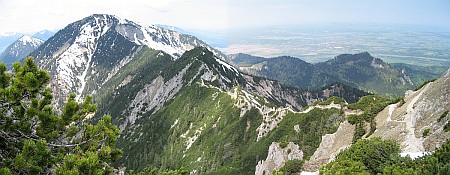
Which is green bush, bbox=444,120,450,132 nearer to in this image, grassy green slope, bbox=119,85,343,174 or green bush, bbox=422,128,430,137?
green bush, bbox=422,128,430,137

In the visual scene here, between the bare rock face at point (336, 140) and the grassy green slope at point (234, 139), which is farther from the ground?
the bare rock face at point (336, 140)

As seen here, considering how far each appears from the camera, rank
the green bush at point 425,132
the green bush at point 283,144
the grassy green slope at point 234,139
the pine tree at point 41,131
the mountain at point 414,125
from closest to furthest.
Answer: the pine tree at point 41,131 < the mountain at point 414,125 < the green bush at point 425,132 < the grassy green slope at point 234,139 < the green bush at point 283,144

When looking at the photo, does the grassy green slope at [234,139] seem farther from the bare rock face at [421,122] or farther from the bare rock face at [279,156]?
the bare rock face at [421,122]

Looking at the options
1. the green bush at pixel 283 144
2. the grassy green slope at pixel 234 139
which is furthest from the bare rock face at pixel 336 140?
the green bush at pixel 283 144

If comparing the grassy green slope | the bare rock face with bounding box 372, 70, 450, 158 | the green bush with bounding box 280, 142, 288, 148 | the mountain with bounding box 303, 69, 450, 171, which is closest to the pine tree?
the mountain with bounding box 303, 69, 450, 171

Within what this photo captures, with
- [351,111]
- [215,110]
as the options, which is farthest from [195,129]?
[351,111]

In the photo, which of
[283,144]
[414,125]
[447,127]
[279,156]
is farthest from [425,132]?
[283,144]

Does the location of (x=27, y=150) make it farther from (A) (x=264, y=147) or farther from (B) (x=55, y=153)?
(A) (x=264, y=147)
